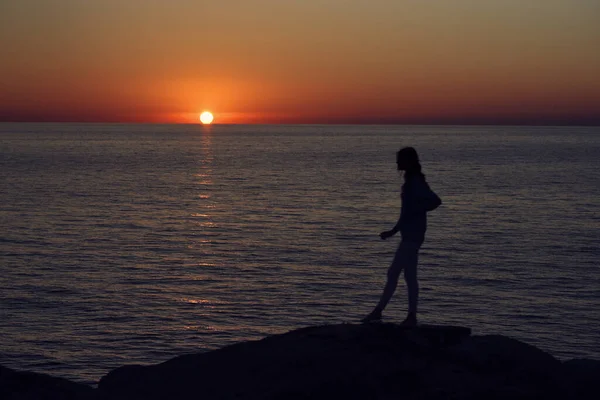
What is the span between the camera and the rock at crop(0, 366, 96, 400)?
8.69 m

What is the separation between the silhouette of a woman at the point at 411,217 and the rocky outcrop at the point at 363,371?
82cm

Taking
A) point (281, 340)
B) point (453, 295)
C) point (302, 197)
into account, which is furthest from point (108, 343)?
point (302, 197)

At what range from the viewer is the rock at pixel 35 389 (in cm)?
869

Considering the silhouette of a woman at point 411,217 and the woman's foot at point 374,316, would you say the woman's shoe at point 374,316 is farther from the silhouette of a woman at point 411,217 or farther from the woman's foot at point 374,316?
the silhouette of a woman at point 411,217

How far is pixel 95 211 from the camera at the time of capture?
2438 inches

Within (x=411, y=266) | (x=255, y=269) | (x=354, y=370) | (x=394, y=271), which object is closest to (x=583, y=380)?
(x=411, y=266)

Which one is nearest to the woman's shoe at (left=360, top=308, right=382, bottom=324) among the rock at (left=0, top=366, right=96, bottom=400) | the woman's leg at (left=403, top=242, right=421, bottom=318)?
the woman's leg at (left=403, top=242, right=421, bottom=318)

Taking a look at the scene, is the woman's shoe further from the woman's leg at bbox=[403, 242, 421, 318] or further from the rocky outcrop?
the rocky outcrop

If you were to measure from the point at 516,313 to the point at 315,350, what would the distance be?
2283cm

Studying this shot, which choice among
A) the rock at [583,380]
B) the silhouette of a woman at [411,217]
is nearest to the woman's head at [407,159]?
the silhouette of a woman at [411,217]

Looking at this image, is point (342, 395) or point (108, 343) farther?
point (108, 343)

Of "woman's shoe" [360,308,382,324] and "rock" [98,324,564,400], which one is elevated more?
"woman's shoe" [360,308,382,324]

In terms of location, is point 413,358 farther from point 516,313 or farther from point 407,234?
point 516,313

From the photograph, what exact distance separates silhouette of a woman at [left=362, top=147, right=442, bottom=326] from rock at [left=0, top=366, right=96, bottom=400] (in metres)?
4.61
